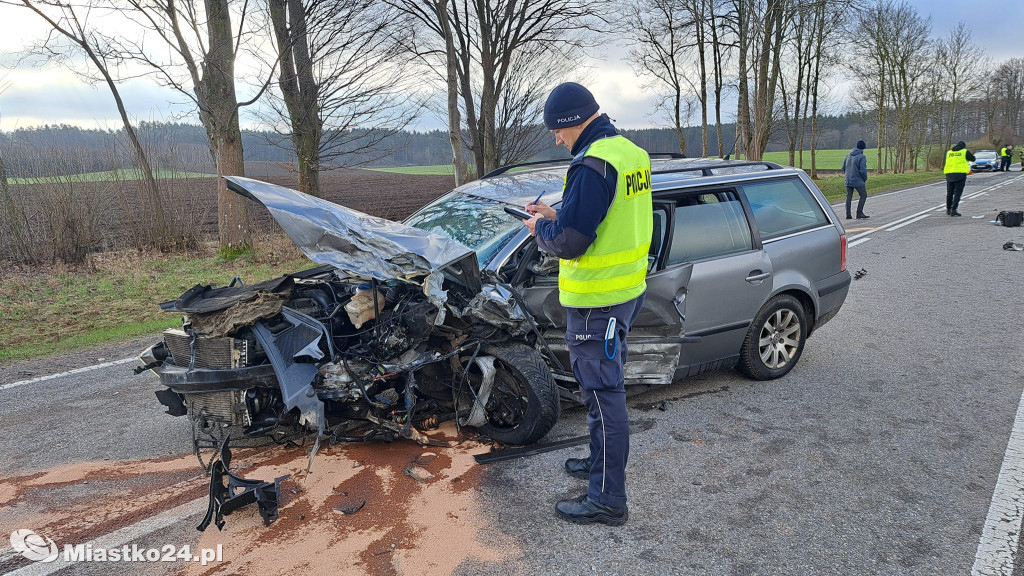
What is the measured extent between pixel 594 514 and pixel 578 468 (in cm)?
46

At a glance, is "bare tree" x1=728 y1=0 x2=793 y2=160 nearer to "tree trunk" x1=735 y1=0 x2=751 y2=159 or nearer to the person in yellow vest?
"tree trunk" x1=735 y1=0 x2=751 y2=159

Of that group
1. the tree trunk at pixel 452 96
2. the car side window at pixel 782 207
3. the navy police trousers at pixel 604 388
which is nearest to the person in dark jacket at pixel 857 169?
the tree trunk at pixel 452 96

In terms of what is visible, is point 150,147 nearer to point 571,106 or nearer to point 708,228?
→ point 708,228

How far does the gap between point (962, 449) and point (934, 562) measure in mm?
1314

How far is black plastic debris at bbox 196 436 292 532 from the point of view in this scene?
289 centimetres

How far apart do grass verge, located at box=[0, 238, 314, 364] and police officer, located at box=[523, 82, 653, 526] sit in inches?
237

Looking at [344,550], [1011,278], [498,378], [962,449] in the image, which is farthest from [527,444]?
[1011,278]

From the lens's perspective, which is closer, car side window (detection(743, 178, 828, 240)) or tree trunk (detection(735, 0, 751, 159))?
car side window (detection(743, 178, 828, 240))

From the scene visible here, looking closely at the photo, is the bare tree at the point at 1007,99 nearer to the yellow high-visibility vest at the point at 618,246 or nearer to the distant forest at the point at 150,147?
the distant forest at the point at 150,147

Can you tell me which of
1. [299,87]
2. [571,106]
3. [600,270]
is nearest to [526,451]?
[600,270]

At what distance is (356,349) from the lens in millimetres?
3537

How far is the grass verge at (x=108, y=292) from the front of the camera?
6855 mm

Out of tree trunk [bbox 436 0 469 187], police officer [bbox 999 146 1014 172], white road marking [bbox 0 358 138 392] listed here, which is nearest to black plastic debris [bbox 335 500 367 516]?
white road marking [bbox 0 358 138 392]

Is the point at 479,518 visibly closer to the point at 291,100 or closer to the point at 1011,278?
the point at 1011,278
